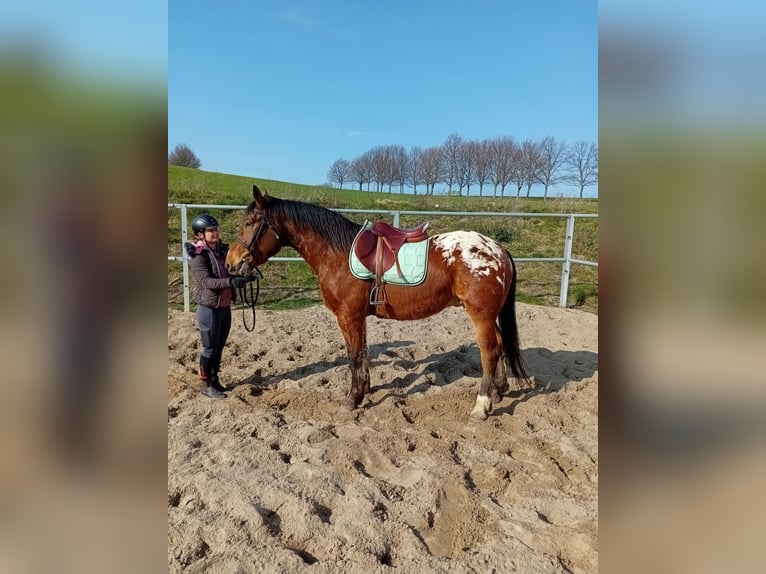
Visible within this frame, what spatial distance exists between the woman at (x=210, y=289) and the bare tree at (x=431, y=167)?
58.7 feet

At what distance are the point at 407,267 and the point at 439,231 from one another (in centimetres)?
812

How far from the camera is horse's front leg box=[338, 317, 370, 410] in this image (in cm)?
359

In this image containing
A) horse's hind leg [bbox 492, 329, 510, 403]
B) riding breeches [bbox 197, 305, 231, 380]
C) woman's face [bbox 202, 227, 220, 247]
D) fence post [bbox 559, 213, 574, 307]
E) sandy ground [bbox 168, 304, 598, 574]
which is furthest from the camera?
fence post [bbox 559, 213, 574, 307]

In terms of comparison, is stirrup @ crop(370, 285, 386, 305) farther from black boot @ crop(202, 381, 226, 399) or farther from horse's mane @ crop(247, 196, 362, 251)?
black boot @ crop(202, 381, 226, 399)

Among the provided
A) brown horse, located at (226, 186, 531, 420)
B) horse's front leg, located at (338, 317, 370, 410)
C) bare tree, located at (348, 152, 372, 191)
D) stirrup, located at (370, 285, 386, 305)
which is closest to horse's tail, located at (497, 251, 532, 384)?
brown horse, located at (226, 186, 531, 420)

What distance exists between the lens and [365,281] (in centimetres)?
351

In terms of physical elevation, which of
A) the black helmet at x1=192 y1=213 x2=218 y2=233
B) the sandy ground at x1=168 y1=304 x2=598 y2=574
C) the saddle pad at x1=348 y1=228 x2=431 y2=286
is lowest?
the sandy ground at x1=168 y1=304 x2=598 y2=574

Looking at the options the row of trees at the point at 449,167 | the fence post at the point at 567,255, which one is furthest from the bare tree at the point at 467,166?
the fence post at the point at 567,255

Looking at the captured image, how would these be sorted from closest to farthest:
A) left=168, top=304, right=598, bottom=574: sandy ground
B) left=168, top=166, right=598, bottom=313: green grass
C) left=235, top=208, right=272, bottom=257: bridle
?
left=168, top=304, right=598, bottom=574: sandy ground → left=235, top=208, right=272, bottom=257: bridle → left=168, top=166, right=598, bottom=313: green grass

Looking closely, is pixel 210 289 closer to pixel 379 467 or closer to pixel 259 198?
pixel 259 198

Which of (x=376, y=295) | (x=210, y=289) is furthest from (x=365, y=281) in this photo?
(x=210, y=289)

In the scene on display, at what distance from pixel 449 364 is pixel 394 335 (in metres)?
1.07

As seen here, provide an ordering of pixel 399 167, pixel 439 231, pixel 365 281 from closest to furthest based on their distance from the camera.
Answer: pixel 365 281 → pixel 439 231 → pixel 399 167
